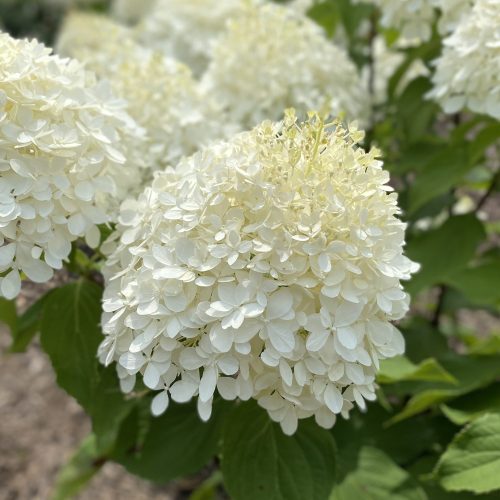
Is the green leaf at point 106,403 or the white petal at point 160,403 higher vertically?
the white petal at point 160,403

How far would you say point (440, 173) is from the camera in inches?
64.3

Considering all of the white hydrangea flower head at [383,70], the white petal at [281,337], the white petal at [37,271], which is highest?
the white petal at [281,337]

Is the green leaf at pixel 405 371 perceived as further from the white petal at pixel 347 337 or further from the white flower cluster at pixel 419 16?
the white flower cluster at pixel 419 16

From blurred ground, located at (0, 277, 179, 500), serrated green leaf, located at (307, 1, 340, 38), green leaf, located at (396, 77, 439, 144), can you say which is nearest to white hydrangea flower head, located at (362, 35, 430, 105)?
serrated green leaf, located at (307, 1, 340, 38)

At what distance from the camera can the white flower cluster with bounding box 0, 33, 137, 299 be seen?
1.04m

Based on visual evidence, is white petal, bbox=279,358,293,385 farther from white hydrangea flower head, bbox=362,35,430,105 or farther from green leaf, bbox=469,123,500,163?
white hydrangea flower head, bbox=362,35,430,105

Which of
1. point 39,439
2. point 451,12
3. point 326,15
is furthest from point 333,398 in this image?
point 39,439

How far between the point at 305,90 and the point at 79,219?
35.6 inches

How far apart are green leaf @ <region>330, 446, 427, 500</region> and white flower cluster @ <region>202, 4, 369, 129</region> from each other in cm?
84

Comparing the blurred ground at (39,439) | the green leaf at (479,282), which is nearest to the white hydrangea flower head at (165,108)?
the green leaf at (479,282)

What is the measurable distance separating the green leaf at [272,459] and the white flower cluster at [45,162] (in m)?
0.40

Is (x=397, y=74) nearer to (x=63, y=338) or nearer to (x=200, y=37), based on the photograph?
(x=200, y=37)

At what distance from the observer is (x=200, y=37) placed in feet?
8.46

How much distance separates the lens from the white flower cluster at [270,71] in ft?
5.97
